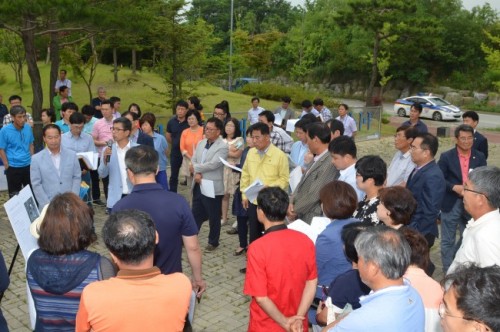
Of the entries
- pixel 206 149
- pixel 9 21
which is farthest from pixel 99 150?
pixel 9 21

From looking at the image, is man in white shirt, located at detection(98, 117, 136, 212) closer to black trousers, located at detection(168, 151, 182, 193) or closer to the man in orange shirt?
black trousers, located at detection(168, 151, 182, 193)

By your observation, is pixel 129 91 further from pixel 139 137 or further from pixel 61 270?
pixel 61 270

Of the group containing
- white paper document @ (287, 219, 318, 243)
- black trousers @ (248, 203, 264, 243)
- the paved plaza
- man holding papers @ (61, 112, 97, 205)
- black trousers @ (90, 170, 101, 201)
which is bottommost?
the paved plaza

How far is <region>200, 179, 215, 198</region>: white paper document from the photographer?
6.25 meters

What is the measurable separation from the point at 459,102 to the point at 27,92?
1153 inches

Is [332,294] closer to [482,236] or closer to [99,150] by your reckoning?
[482,236]

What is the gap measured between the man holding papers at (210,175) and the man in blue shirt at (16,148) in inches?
103

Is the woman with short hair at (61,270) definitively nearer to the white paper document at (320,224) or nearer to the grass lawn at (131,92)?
the white paper document at (320,224)

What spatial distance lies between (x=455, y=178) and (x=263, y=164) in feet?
7.33

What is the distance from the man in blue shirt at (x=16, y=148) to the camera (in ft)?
23.3

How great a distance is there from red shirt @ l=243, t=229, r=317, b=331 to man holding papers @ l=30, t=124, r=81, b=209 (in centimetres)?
330

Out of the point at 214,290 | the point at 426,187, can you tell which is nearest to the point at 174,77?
the point at 214,290

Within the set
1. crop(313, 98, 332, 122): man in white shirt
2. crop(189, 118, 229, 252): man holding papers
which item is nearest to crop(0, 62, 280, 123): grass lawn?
crop(313, 98, 332, 122): man in white shirt

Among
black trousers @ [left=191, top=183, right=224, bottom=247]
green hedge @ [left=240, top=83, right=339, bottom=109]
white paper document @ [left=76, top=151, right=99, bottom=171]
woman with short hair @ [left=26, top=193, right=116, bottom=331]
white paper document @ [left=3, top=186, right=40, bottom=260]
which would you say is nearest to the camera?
woman with short hair @ [left=26, top=193, right=116, bottom=331]
